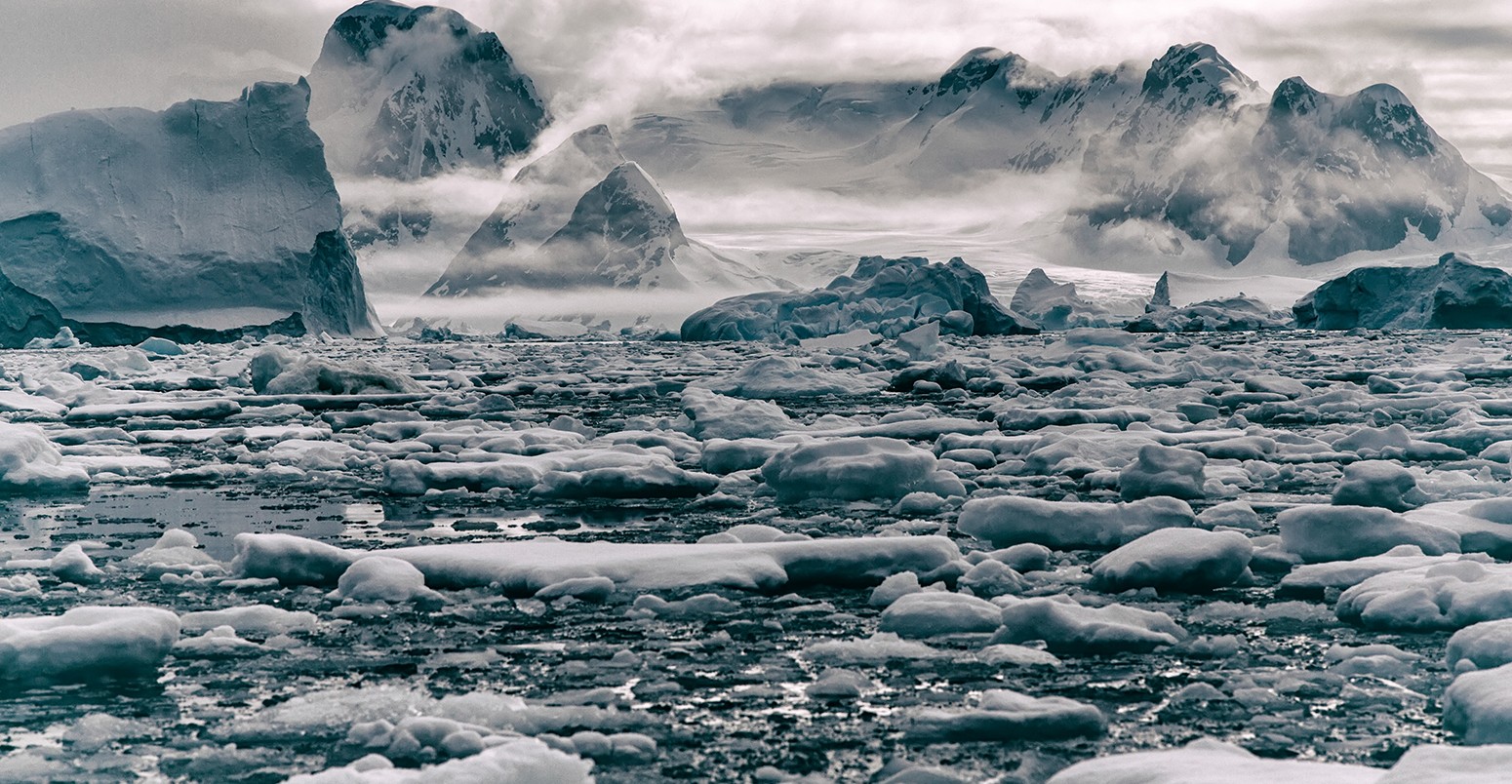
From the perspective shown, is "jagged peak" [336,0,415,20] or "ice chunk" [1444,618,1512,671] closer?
"ice chunk" [1444,618,1512,671]

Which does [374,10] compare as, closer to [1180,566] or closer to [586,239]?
[586,239]

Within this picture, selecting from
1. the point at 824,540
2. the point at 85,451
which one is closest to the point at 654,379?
the point at 85,451

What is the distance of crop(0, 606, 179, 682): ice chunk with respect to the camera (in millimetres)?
3857

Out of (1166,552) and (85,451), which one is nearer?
(1166,552)

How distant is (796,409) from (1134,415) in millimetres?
3706

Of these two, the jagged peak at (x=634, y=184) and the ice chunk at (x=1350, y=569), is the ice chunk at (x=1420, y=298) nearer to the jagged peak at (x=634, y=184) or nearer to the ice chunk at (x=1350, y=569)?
the ice chunk at (x=1350, y=569)

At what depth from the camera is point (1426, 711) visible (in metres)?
3.46

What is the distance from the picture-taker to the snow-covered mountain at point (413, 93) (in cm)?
14500

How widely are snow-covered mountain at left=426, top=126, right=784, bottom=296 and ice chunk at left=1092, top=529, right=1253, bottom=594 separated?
80782mm

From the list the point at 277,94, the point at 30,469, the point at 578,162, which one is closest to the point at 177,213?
the point at 277,94

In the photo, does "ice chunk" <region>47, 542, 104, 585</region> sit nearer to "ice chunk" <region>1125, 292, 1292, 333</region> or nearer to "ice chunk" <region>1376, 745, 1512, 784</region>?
"ice chunk" <region>1376, 745, 1512, 784</region>

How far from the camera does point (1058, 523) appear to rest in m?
5.95

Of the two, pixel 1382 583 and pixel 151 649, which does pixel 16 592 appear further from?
pixel 1382 583

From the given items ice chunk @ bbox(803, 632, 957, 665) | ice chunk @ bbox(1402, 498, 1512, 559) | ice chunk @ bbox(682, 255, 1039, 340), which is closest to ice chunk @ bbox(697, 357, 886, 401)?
ice chunk @ bbox(1402, 498, 1512, 559)
